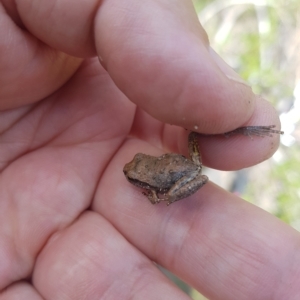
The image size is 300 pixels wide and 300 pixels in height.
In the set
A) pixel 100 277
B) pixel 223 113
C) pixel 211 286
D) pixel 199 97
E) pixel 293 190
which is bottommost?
pixel 293 190

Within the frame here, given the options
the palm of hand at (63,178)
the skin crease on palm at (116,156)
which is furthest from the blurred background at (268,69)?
the palm of hand at (63,178)

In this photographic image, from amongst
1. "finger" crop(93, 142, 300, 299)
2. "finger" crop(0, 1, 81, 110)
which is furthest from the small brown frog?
"finger" crop(0, 1, 81, 110)

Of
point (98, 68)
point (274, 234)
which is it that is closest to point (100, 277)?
point (274, 234)

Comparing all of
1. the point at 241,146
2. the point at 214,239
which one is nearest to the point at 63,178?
the point at 214,239

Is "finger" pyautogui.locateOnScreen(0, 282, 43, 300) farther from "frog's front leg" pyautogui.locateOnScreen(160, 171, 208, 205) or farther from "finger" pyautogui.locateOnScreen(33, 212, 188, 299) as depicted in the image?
"frog's front leg" pyautogui.locateOnScreen(160, 171, 208, 205)

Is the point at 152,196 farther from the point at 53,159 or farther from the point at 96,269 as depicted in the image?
the point at 53,159

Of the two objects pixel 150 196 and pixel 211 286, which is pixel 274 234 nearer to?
pixel 211 286
